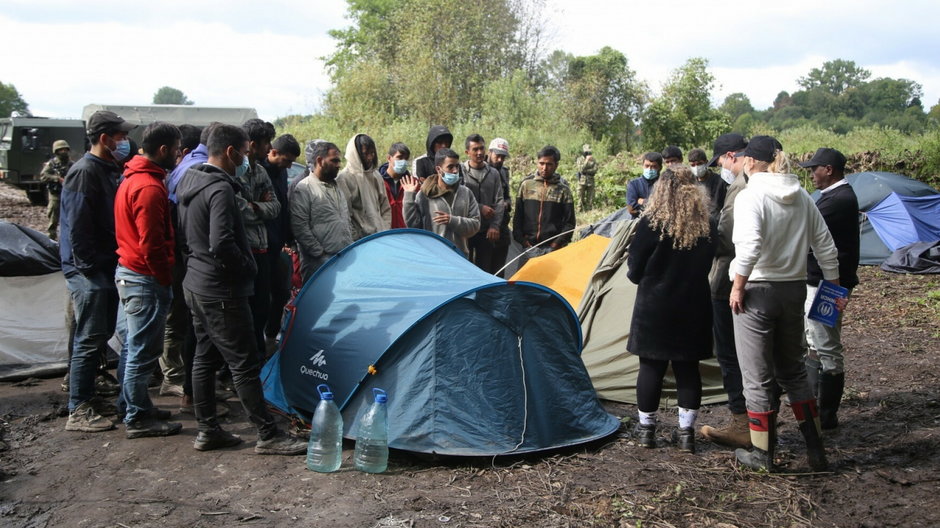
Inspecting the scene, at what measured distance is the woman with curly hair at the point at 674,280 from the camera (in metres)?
4.29

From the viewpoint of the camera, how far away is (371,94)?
29359 millimetres

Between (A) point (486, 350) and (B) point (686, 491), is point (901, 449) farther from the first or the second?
(A) point (486, 350)

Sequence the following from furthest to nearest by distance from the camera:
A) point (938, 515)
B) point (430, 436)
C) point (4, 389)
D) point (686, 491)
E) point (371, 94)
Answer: point (371, 94), point (4, 389), point (430, 436), point (686, 491), point (938, 515)

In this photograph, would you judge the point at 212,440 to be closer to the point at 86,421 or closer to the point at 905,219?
the point at 86,421

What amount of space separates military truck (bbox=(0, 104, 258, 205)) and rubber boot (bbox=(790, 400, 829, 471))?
707 inches

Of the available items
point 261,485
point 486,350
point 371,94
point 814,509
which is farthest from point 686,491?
point 371,94

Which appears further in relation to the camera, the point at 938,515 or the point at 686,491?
the point at 686,491

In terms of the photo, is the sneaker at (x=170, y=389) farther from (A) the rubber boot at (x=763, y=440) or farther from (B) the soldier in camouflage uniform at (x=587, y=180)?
(B) the soldier in camouflage uniform at (x=587, y=180)

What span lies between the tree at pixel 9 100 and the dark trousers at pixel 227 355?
81.6 m

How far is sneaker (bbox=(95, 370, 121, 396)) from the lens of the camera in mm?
5707

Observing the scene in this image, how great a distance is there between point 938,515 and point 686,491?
3.84 feet

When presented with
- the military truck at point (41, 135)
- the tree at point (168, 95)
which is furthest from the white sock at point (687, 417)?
the tree at point (168, 95)

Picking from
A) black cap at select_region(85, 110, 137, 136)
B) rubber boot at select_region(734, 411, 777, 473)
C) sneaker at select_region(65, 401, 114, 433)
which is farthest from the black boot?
black cap at select_region(85, 110, 137, 136)

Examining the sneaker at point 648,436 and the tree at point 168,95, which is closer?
the sneaker at point 648,436
